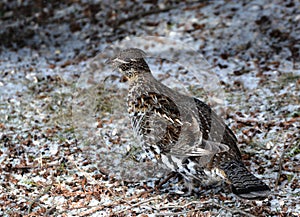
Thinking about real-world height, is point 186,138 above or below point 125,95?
above

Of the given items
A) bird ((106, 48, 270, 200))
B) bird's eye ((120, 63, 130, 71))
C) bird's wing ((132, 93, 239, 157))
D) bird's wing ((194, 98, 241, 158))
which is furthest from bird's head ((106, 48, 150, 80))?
bird's wing ((194, 98, 241, 158))

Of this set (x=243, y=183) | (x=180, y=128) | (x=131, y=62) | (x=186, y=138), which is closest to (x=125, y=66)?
(x=131, y=62)

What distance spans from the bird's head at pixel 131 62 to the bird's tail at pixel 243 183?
5.01 feet

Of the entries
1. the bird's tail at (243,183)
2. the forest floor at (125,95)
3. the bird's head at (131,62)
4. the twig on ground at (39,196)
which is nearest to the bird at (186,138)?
the bird's tail at (243,183)

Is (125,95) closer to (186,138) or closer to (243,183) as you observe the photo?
(186,138)

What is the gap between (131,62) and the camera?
5.98 metres

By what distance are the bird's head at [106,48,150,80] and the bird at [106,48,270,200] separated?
145 mm

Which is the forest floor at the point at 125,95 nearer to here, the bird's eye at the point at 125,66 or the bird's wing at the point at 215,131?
the bird's wing at the point at 215,131

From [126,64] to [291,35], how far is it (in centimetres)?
381

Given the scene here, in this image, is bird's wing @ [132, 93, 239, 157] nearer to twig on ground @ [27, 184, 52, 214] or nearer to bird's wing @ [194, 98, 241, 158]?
bird's wing @ [194, 98, 241, 158]

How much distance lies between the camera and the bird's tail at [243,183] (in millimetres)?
4715

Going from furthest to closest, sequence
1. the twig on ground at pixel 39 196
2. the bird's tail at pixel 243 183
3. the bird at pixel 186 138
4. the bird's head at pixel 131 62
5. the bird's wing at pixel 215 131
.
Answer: the bird's head at pixel 131 62 → the twig on ground at pixel 39 196 → the bird's wing at pixel 215 131 → the bird at pixel 186 138 → the bird's tail at pixel 243 183

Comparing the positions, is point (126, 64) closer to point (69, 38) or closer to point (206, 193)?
point (206, 193)

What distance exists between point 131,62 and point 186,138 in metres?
1.21
